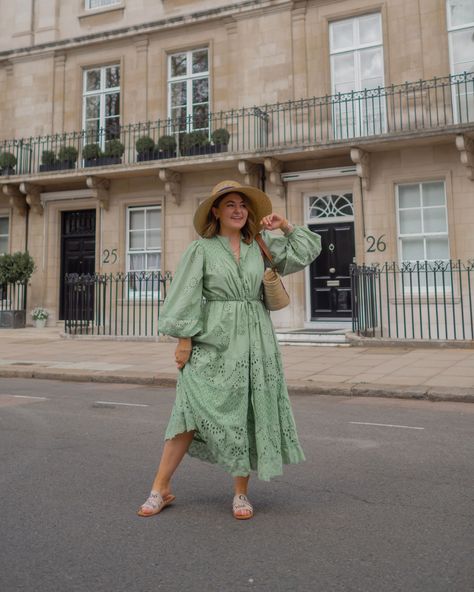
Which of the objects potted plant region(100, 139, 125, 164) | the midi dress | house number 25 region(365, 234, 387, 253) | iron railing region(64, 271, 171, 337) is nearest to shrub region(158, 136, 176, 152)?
potted plant region(100, 139, 125, 164)

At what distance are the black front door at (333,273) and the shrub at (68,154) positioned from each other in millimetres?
7428

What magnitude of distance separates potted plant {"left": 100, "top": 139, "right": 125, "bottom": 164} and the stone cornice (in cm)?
358

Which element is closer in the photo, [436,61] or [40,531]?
[40,531]

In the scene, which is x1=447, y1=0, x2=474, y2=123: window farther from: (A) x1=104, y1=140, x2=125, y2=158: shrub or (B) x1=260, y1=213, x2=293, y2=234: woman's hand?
(B) x1=260, y1=213, x2=293, y2=234: woman's hand

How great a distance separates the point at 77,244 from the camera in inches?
707

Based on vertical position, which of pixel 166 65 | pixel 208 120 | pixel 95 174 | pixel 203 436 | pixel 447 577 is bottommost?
pixel 447 577

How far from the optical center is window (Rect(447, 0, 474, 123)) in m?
13.7

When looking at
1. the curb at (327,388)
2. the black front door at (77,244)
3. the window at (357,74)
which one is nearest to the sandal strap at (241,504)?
the curb at (327,388)

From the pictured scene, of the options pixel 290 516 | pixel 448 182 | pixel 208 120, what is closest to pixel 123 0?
pixel 208 120

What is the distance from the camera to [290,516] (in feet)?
10.1

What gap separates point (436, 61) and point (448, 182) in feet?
10.0

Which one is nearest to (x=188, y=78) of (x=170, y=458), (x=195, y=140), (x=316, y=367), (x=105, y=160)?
(x=195, y=140)

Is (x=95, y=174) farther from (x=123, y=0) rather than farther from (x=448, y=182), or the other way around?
(x=448, y=182)

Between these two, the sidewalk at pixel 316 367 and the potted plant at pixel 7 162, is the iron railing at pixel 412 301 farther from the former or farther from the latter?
the potted plant at pixel 7 162
